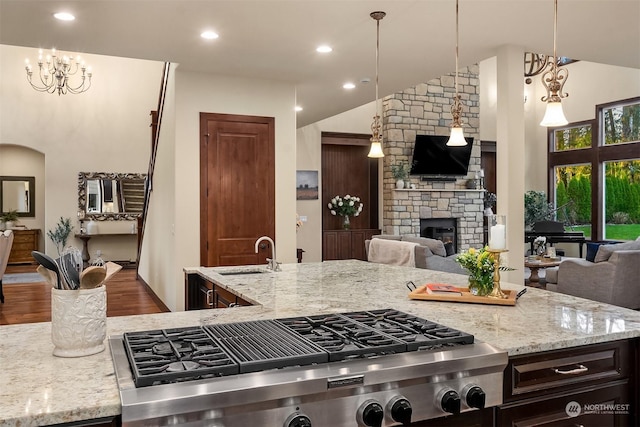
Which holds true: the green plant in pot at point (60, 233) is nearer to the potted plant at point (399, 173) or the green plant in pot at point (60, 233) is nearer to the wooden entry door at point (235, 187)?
the wooden entry door at point (235, 187)

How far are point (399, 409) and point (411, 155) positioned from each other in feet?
28.5

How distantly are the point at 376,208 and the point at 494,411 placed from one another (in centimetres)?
886

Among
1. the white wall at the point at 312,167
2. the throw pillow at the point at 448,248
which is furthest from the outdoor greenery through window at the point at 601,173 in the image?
the white wall at the point at 312,167

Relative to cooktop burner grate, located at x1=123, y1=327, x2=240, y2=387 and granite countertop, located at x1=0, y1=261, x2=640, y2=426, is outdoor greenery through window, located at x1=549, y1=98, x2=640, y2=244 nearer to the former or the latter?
granite countertop, located at x1=0, y1=261, x2=640, y2=426

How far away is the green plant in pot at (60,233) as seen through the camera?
988 cm

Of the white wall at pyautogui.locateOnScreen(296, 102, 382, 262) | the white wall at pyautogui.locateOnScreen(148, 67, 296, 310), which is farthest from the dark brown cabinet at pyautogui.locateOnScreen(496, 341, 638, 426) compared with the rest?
the white wall at pyautogui.locateOnScreen(296, 102, 382, 262)

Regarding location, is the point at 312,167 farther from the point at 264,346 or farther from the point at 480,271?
the point at 264,346

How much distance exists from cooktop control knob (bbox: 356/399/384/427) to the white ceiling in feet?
9.69

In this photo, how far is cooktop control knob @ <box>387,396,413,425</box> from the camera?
1.32m

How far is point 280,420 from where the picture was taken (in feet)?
4.04

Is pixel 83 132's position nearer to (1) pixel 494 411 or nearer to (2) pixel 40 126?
(2) pixel 40 126

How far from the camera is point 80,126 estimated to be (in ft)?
33.0

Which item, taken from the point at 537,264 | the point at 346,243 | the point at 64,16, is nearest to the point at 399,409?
the point at 64,16

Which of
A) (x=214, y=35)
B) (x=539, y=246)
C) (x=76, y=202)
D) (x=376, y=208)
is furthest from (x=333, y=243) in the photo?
(x=214, y=35)
